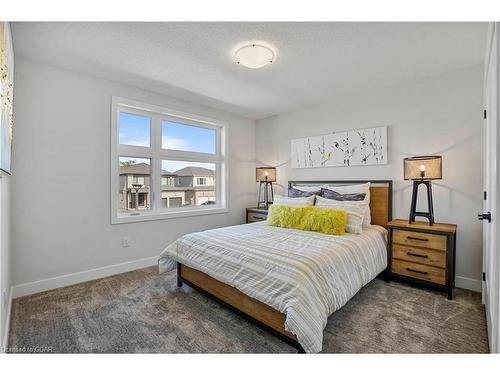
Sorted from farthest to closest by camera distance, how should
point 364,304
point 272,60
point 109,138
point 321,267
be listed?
point 109,138
point 272,60
point 364,304
point 321,267

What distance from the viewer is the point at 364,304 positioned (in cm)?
226

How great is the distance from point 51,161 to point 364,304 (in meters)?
3.48

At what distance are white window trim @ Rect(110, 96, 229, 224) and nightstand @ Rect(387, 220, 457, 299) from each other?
2.63 m

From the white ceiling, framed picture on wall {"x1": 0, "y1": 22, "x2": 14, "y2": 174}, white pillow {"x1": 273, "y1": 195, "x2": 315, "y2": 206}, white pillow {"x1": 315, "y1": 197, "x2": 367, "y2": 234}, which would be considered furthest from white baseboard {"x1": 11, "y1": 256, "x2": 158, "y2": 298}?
white pillow {"x1": 315, "y1": 197, "x2": 367, "y2": 234}

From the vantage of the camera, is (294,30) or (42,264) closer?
(294,30)

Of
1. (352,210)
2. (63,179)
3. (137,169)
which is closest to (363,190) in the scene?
(352,210)

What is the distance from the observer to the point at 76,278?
271 centimetres

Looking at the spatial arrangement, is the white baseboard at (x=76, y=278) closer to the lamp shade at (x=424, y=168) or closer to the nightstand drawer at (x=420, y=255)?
the nightstand drawer at (x=420, y=255)

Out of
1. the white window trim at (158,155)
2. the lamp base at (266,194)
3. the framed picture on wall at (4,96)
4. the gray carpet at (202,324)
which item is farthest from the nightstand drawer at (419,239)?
the framed picture on wall at (4,96)

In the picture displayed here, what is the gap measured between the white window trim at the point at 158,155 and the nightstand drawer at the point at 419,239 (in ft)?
8.63

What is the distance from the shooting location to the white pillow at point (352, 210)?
264 cm

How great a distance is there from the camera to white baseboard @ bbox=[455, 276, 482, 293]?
2539mm
